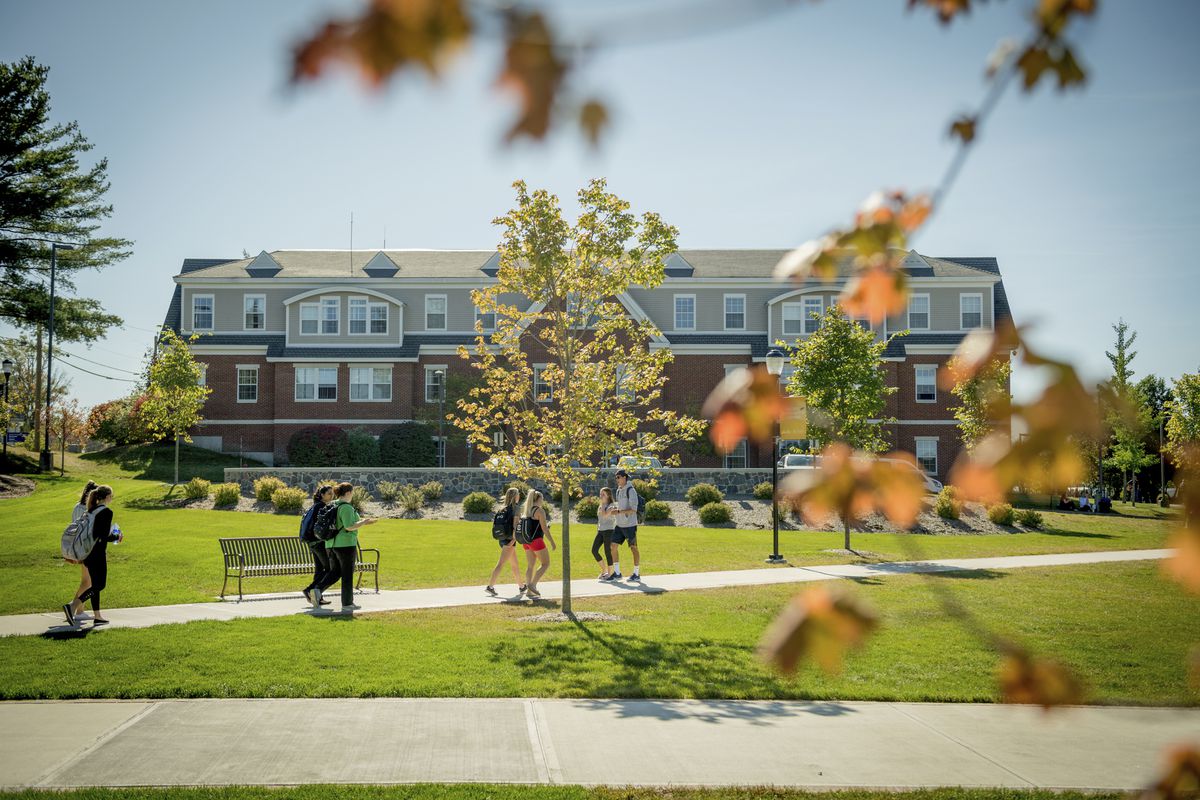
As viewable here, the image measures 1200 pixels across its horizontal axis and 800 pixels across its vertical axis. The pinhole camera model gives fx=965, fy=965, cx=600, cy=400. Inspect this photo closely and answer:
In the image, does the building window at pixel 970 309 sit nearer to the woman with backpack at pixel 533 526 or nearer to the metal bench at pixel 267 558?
the woman with backpack at pixel 533 526

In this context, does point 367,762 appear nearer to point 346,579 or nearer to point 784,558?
point 346,579

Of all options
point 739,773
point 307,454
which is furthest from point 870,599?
point 307,454

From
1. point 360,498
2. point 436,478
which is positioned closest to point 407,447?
point 436,478

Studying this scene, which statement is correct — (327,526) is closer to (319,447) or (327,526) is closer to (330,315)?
(319,447)

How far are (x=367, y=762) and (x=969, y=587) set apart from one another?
12365 millimetres

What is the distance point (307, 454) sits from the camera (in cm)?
4341

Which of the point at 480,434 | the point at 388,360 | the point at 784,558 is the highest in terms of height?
the point at 388,360

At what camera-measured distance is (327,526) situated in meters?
14.1

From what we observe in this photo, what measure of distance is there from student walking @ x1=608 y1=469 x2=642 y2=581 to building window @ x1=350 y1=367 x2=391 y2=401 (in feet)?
98.8

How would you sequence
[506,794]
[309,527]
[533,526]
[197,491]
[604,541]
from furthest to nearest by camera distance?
[197,491]
[604,541]
[533,526]
[309,527]
[506,794]

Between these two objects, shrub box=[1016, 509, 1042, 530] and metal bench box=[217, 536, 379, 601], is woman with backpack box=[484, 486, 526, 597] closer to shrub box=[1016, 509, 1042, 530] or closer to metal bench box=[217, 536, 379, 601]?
metal bench box=[217, 536, 379, 601]

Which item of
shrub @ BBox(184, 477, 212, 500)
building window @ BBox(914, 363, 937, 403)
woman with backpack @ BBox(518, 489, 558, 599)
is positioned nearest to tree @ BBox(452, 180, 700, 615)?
woman with backpack @ BBox(518, 489, 558, 599)

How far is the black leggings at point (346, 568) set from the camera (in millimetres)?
13672

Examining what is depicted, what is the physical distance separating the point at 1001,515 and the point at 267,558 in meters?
22.3
